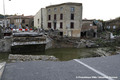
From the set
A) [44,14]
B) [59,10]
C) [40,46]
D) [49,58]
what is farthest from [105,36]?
[49,58]

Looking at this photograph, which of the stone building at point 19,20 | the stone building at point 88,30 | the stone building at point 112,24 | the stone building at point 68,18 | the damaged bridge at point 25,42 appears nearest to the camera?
the damaged bridge at point 25,42

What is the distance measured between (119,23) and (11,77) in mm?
42322

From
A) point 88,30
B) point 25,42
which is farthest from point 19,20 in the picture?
point 25,42

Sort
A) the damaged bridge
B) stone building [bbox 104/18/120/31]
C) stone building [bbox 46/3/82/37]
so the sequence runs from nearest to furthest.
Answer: the damaged bridge → stone building [bbox 46/3/82/37] → stone building [bbox 104/18/120/31]

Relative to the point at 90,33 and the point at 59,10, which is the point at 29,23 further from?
the point at 90,33

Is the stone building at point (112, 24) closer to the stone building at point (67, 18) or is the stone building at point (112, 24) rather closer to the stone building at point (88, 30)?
the stone building at point (88, 30)

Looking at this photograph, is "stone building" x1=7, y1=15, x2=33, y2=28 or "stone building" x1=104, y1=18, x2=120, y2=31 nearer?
"stone building" x1=104, y1=18, x2=120, y2=31

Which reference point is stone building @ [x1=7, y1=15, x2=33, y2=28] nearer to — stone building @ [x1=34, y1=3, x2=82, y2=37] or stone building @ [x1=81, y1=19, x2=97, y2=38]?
stone building @ [x1=34, y1=3, x2=82, y2=37]

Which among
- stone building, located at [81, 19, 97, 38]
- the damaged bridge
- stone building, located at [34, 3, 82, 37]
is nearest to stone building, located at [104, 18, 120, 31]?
stone building, located at [81, 19, 97, 38]

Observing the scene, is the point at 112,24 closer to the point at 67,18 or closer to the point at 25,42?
the point at 67,18

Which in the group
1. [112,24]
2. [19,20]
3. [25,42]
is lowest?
[25,42]

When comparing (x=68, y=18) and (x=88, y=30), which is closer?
(x=68, y=18)

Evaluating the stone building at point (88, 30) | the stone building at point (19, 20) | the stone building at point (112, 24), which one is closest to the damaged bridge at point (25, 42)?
the stone building at point (88, 30)

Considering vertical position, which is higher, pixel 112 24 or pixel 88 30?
pixel 112 24
